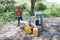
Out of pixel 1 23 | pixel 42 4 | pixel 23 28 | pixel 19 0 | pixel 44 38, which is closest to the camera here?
pixel 44 38

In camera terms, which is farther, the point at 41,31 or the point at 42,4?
the point at 42,4

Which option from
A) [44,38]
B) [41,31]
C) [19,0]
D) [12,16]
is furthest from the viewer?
[19,0]

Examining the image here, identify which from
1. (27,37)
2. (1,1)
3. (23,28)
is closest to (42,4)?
(1,1)

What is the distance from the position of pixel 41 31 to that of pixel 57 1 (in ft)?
31.5

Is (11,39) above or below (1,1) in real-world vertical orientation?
below

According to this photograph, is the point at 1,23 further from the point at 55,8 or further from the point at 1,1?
the point at 55,8

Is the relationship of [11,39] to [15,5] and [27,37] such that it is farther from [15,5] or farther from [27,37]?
[15,5]

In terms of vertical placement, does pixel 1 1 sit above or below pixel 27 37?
above

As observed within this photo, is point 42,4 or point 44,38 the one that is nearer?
point 44,38

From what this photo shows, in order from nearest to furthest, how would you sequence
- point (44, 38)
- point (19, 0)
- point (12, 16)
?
point (44, 38)
point (12, 16)
point (19, 0)

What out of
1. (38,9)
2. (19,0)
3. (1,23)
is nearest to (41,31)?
(1,23)

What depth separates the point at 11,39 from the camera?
8.04 meters

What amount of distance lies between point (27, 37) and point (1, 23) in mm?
3808

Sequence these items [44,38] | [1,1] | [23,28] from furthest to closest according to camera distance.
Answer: [1,1] < [23,28] < [44,38]
